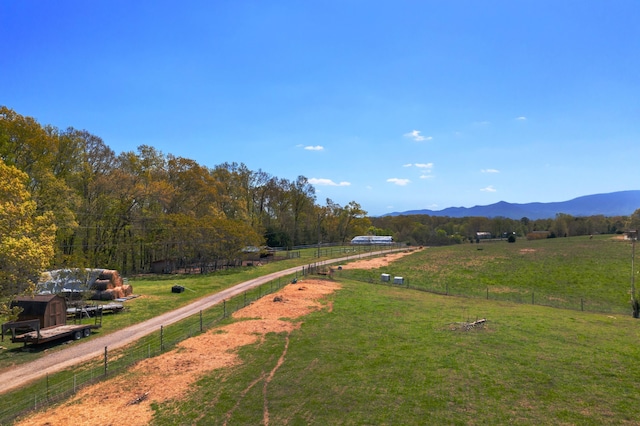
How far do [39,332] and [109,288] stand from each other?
1680 centimetres

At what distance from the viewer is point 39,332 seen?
26.0 m

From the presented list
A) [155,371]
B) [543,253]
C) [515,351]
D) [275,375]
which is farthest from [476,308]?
[543,253]

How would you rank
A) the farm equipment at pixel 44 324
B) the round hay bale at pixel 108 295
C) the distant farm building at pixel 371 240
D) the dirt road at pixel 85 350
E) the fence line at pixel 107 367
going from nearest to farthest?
the fence line at pixel 107 367, the dirt road at pixel 85 350, the farm equipment at pixel 44 324, the round hay bale at pixel 108 295, the distant farm building at pixel 371 240

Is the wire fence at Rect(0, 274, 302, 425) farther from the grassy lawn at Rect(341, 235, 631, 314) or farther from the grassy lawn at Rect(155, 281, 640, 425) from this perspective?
the grassy lawn at Rect(341, 235, 631, 314)

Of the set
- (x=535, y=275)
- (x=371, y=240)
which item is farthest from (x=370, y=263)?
(x=371, y=240)

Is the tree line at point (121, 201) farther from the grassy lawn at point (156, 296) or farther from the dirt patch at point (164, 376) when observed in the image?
the dirt patch at point (164, 376)

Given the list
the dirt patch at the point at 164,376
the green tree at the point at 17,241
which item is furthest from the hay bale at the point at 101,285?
the dirt patch at the point at 164,376

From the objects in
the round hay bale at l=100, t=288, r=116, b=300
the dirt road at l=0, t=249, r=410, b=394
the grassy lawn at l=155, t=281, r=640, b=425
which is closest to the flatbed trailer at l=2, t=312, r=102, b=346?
the dirt road at l=0, t=249, r=410, b=394

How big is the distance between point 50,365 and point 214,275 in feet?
121

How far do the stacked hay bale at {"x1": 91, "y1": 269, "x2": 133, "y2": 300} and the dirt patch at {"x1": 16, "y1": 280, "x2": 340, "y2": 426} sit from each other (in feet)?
59.7

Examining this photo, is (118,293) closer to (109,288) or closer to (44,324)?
(109,288)

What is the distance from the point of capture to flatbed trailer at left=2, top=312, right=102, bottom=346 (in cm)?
2584

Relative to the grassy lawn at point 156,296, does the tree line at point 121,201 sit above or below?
above

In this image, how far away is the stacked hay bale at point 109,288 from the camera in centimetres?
4106
